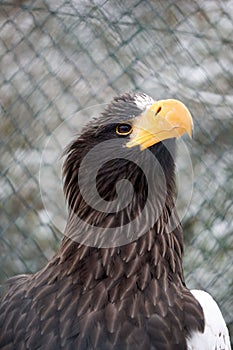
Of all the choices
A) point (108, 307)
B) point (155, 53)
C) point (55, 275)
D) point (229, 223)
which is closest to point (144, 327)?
point (108, 307)

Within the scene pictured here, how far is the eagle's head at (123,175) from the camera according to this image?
2455 millimetres

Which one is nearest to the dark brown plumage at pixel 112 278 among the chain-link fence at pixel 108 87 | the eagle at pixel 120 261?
the eagle at pixel 120 261

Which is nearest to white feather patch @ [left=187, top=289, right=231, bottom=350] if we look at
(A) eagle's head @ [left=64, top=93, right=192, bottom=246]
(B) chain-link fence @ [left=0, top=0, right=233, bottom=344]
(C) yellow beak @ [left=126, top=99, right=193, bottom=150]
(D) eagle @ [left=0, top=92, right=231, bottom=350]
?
(D) eagle @ [left=0, top=92, right=231, bottom=350]

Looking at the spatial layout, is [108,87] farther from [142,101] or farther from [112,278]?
[112,278]

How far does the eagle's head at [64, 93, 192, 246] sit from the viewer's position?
2455 millimetres

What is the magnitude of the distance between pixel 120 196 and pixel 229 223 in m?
0.87

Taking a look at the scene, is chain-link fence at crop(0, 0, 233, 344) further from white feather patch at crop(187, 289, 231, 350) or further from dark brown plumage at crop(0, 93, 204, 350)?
white feather patch at crop(187, 289, 231, 350)

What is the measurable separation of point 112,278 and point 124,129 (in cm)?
41

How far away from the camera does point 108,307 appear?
91.8 inches

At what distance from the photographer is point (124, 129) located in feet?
8.07

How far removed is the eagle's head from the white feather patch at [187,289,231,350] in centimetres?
27

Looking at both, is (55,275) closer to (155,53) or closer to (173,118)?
(173,118)

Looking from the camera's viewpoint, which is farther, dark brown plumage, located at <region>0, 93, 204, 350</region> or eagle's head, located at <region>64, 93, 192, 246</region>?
eagle's head, located at <region>64, 93, 192, 246</region>

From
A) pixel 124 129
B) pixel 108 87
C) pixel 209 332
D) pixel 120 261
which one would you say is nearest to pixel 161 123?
pixel 124 129
